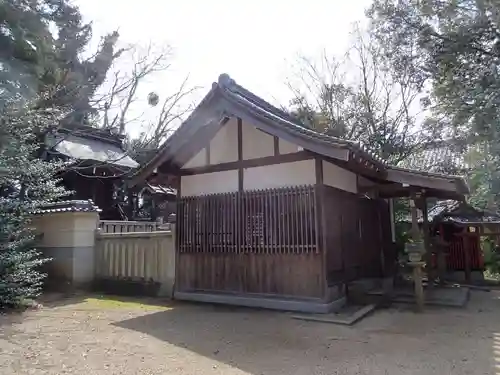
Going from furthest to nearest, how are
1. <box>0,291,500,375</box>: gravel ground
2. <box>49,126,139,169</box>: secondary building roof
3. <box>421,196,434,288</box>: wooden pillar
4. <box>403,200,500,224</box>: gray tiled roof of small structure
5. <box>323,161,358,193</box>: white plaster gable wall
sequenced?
<box>49,126,139,169</box>: secondary building roof
<box>403,200,500,224</box>: gray tiled roof of small structure
<box>421,196,434,288</box>: wooden pillar
<box>323,161,358,193</box>: white plaster gable wall
<box>0,291,500,375</box>: gravel ground

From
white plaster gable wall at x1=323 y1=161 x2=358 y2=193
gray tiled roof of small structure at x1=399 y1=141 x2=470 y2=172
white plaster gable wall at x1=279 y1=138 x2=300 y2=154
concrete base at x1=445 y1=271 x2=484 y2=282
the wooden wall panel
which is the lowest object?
concrete base at x1=445 y1=271 x2=484 y2=282

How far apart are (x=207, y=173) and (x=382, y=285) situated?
4.75m

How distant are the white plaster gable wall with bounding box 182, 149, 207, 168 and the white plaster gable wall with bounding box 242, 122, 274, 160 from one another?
1047 millimetres

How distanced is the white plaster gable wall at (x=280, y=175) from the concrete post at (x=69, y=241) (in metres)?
4.22

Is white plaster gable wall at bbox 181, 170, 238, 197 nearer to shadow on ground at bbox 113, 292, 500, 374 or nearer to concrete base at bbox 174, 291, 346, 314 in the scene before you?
concrete base at bbox 174, 291, 346, 314

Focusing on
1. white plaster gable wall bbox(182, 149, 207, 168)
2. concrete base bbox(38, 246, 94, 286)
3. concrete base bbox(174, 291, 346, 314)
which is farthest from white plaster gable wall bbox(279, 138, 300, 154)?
concrete base bbox(38, 246, 94, 286)

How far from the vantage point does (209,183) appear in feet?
28.4

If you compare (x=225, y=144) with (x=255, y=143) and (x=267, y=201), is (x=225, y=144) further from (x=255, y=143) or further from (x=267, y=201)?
(x=267, y=201)

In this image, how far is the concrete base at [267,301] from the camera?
6818 mm

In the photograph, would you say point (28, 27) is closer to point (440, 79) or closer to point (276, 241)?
point (276, 241)

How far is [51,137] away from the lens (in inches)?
548

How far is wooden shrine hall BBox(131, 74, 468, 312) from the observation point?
7.04m

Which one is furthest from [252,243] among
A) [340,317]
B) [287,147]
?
[340,317]

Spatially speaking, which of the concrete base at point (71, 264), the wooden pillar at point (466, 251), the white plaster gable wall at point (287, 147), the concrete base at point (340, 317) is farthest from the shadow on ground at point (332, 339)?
the wooden pillar at point (466, 251)
